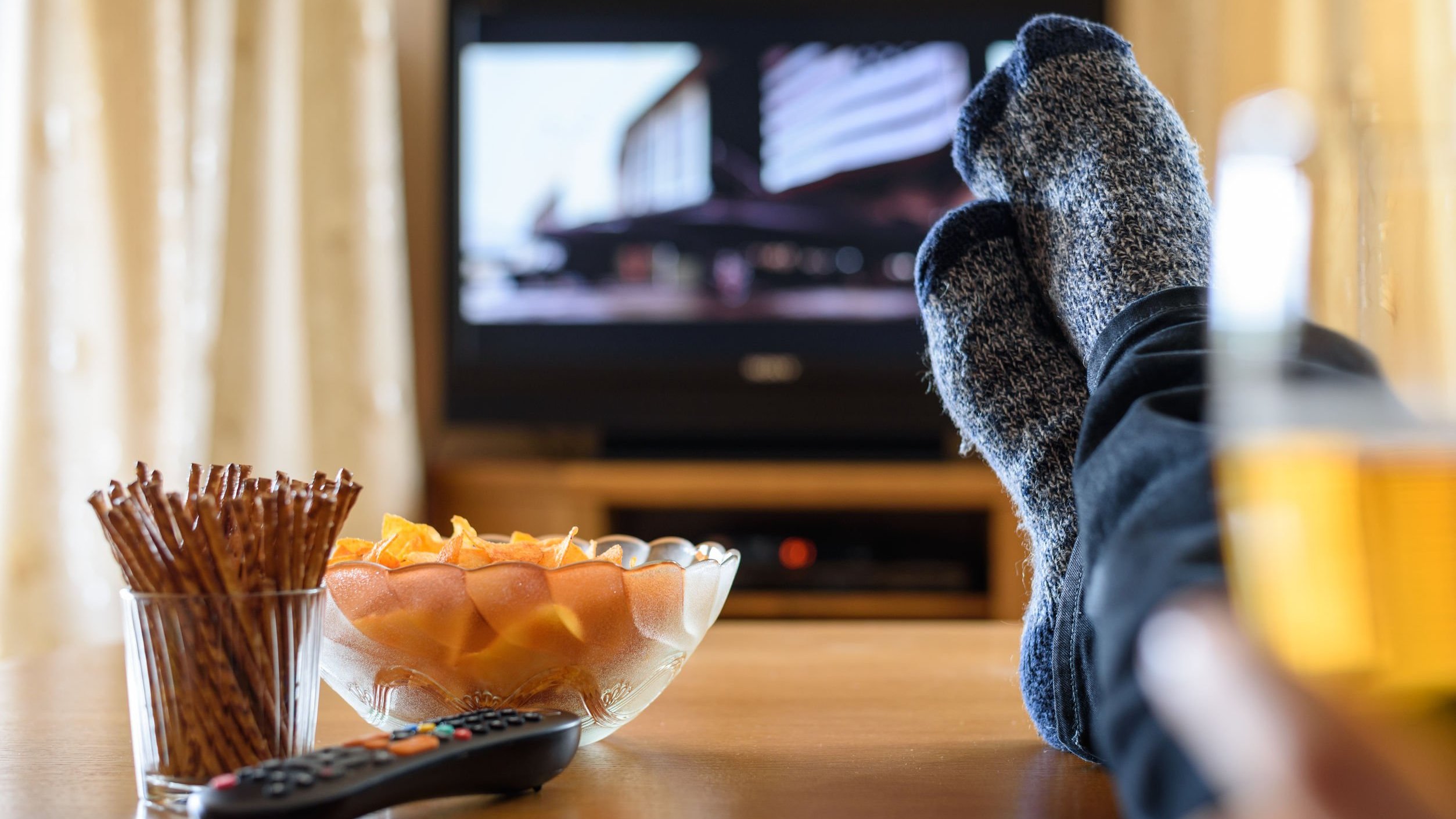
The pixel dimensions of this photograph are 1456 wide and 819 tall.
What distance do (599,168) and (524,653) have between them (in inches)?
69.7

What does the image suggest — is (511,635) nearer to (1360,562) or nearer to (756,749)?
(756,749)

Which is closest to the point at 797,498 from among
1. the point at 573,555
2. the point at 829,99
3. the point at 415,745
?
the point at 829,99

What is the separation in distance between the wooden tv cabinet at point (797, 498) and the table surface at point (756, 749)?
121cm

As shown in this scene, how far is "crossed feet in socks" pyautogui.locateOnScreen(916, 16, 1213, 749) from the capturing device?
26.5 inches

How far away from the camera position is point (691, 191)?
2156 millimetres

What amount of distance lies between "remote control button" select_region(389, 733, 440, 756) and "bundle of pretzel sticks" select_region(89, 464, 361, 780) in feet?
0.14

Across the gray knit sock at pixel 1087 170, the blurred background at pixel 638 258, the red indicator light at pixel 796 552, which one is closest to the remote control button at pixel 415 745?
Result: the gray knit sock at pixel 1087 170

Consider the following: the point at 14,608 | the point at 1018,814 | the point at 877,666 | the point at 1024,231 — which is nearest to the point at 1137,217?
the point at 1024,231

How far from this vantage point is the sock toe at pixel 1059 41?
0.84 metres

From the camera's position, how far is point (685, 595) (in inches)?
19.6

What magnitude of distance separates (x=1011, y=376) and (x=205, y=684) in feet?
1.56

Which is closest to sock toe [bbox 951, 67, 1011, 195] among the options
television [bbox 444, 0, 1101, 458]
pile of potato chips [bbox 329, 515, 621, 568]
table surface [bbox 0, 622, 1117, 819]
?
table surface [bbox 0, 622, 1117, 819]

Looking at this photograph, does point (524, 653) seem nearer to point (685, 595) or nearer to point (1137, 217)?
point (685, 595)

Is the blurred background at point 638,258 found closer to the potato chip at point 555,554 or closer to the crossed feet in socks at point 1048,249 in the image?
the crossed feet in socks at point 1048,249
